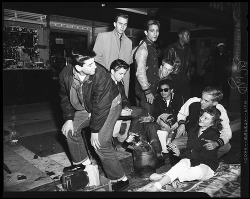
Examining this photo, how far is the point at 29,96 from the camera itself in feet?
29.3

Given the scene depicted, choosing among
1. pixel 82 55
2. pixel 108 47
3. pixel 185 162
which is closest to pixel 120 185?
pixel 185 162

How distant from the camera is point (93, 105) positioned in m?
3.29

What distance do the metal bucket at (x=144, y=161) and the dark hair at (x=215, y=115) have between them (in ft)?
3.58

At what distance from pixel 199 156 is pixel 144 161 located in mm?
862

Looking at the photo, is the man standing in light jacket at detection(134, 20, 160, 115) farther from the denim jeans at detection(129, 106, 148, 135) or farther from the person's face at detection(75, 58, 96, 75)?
the person's face at detection(75, 58, 96, 75)

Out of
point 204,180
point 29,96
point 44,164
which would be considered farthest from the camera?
point 29,96

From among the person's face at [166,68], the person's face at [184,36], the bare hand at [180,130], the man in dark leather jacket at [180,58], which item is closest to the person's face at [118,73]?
the person's face at [166,68]

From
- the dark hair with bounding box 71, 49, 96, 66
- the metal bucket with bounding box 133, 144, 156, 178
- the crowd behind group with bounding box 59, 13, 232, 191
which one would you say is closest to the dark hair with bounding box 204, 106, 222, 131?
the crowd behind group with bounding box 59, 13, 232, 191

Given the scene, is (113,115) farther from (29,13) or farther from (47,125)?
(29,13)

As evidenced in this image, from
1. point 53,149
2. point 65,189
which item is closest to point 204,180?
point 65,189

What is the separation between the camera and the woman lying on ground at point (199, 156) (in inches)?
134

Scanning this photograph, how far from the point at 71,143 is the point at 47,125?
10.8 ft

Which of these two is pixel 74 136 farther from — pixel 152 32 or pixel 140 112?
pixel 152 32

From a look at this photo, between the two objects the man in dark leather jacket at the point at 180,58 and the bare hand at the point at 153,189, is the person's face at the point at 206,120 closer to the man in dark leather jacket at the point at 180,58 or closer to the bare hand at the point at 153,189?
the bare hand at the point at 153,189
